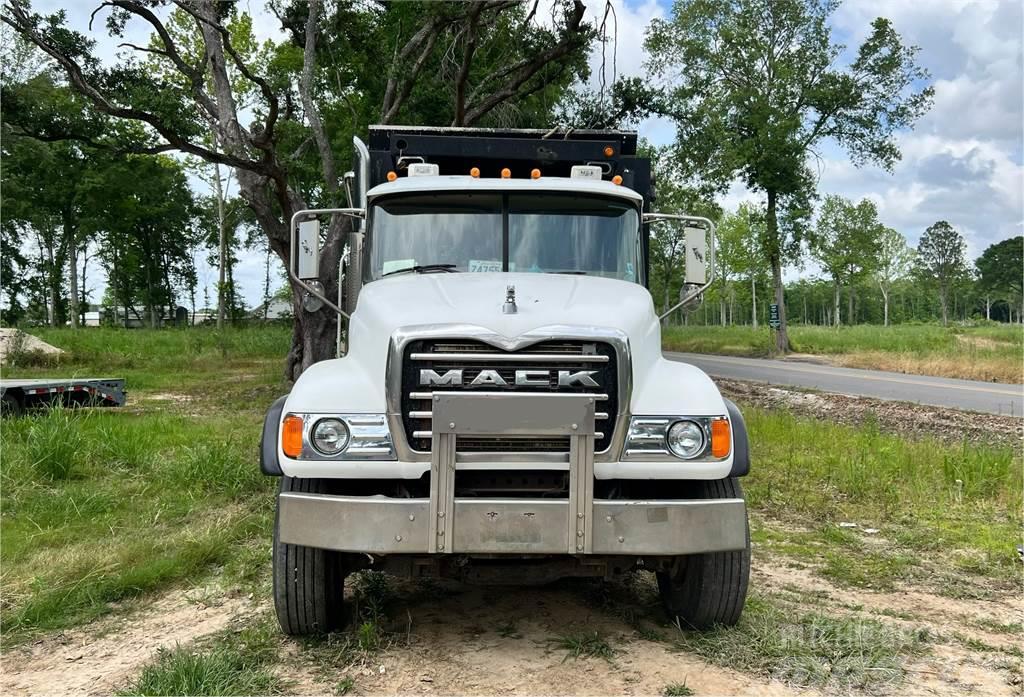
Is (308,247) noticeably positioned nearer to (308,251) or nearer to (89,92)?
(308,251)

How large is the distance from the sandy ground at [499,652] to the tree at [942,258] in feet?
217

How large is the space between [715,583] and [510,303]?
1733 millimetres

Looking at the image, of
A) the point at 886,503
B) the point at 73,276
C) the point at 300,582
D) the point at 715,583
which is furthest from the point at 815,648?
the point at 73,276

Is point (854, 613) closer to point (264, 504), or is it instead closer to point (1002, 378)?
point (264, 504)

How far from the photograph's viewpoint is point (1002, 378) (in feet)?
57.0

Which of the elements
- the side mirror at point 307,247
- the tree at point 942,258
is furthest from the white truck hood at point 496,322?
the tree at point 942,258

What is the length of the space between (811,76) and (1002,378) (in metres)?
13.0

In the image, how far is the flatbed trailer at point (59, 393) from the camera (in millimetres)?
9805

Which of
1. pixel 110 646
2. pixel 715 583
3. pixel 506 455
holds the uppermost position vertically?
pixel 506 455

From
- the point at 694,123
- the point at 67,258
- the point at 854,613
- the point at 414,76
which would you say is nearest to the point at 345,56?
the point at 414,76

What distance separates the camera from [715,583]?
153 inches

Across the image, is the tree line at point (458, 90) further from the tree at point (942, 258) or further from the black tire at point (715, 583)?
the tree at point (942, 258)

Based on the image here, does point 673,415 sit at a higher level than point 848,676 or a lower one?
higher

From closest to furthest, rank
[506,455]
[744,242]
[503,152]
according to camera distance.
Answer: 1. [506,455]
2. [503,152]
3. [744,242]
